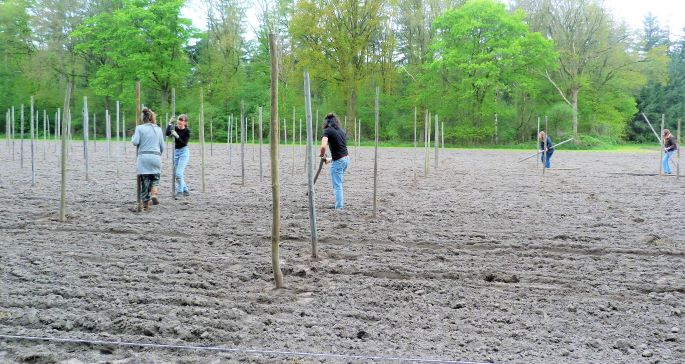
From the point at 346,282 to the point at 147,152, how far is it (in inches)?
204

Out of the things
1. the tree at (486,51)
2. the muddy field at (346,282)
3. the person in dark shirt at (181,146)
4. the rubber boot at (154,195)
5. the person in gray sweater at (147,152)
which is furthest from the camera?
the tree at (486,51)

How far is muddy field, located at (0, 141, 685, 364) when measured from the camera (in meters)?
3.83

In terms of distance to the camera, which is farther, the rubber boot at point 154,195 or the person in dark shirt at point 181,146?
the person in dark shirt at point 181,146

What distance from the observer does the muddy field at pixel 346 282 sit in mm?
3826

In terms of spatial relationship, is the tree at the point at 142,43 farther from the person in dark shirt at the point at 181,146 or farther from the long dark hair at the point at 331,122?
the long dark hair at the point at 331,122

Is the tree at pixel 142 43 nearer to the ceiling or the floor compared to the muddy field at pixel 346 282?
nearer to the ceiling

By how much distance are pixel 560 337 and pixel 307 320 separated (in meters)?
1.75

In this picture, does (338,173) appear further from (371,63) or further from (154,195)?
(371,63)

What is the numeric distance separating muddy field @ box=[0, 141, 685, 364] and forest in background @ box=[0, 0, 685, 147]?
2962cm

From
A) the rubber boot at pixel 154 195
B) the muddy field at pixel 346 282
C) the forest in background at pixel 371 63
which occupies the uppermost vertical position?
the forest in background at pixel 371 63

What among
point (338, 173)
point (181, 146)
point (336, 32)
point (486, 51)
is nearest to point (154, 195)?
point (181, 146)

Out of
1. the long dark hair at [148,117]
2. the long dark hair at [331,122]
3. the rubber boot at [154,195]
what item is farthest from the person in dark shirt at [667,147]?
the long dark hair at [148,117]

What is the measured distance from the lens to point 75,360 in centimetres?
353

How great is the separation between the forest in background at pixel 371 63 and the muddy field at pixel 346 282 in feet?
97.2
